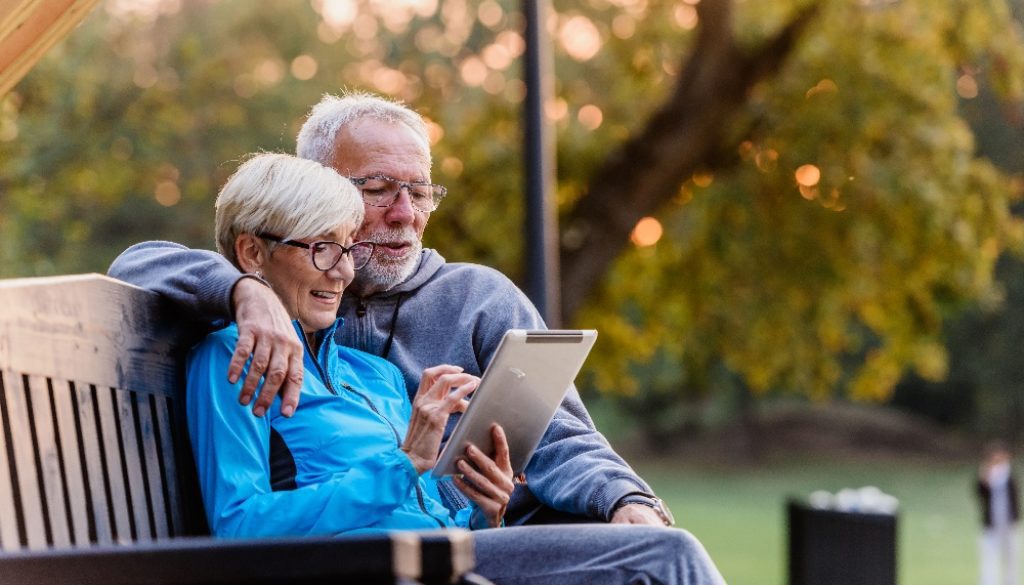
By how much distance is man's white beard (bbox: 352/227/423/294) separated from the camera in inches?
142

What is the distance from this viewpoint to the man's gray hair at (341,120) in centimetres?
382

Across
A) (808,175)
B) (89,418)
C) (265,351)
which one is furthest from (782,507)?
(89,418)

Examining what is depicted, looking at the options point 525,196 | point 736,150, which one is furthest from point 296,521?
point 736,150

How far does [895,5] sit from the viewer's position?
1384 cm

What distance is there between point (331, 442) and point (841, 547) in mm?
7690

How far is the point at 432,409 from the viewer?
9.04 feet

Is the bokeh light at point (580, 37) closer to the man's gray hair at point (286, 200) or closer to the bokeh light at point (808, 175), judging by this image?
the bokeh light at point (808, 175)

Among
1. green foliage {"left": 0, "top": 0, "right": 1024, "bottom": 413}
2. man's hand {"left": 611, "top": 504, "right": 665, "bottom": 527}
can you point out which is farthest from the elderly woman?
green foliage {"left": 0, "top": 0, "right": 1024, "bottom": 413}

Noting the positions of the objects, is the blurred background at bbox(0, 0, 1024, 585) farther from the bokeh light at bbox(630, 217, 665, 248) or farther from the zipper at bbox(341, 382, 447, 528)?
the zipper at bbox(341, 382, 447, 528)

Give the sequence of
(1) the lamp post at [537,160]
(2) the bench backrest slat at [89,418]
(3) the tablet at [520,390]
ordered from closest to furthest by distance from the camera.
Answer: (2) the bench backrest slat at [89,418] → (3) the tablet at [520,390] → (1) the lamp post at [537,160]

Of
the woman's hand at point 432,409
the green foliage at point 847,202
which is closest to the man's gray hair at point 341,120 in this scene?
the woman's hand at point 432,409

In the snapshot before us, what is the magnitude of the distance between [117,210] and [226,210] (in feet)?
52.6

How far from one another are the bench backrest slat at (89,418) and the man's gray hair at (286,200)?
0.83ft

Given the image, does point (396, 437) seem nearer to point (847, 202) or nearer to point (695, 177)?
point (847, 202)
